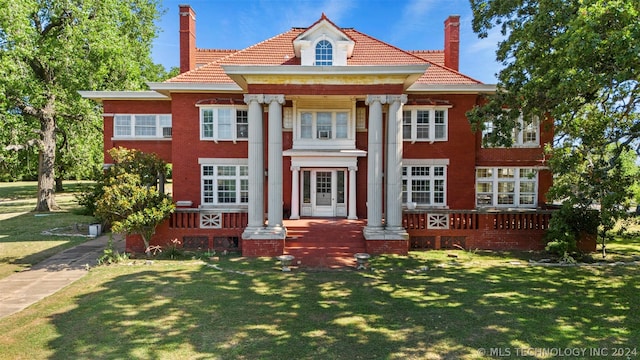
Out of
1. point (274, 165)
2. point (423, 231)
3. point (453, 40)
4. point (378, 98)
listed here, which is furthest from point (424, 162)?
point (274, 165)

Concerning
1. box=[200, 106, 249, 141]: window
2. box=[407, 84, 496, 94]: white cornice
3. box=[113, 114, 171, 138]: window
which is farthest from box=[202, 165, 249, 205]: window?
box=[407, 84, 496, 94]: white cornice

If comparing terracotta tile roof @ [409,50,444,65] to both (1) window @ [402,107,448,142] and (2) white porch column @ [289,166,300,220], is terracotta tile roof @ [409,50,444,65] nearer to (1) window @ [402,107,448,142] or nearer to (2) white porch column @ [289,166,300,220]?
(1) window @ [402,107,448,142]

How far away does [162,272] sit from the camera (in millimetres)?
11367

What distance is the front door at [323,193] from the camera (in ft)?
58.8

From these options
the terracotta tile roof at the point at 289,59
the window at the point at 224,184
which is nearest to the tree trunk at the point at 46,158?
the terracotta tile roof at the point at 289,59

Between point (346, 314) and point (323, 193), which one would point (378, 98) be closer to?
point (323, 193)

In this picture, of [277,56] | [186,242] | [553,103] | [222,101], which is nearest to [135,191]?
[186,242]

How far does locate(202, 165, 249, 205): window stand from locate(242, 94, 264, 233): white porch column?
4062 millimetres

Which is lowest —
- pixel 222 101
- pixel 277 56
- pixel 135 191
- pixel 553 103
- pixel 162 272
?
pixel 162 272

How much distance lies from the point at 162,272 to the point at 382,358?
7993mm

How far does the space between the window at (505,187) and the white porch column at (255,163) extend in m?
10.9

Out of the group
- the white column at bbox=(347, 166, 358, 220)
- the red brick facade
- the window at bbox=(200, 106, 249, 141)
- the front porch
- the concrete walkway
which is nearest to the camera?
the concrete walkway

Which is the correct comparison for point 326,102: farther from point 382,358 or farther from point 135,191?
point 382,358

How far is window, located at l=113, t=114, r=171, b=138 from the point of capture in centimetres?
1831
